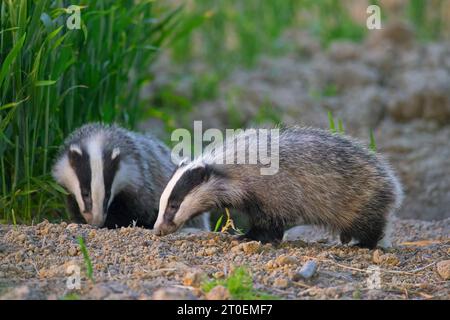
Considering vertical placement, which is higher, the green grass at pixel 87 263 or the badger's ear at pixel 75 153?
the badger's ear at pixel 75 153

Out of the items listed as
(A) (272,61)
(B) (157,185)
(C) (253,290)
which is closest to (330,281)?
(C) (253,290)

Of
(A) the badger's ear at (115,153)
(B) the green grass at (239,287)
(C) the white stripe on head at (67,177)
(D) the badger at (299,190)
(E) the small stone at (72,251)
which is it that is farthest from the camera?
(A) the badger's ear at (115,153)

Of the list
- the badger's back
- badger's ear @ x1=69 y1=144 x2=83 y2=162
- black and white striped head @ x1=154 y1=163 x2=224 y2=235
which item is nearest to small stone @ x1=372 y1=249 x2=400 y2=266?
the badger's back

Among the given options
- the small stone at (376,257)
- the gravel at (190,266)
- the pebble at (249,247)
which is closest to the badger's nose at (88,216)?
the gravel at (190,266)

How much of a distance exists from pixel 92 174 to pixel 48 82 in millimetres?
628

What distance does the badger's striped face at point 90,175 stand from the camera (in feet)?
18.0

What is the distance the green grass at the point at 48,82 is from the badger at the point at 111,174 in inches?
6.3

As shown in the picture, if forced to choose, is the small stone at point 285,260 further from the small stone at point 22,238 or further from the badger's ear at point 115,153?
the badger's ear at point 115,153

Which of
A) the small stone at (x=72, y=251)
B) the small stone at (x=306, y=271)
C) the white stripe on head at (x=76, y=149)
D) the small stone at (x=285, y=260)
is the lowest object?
the small stone at (x=306, y=271)

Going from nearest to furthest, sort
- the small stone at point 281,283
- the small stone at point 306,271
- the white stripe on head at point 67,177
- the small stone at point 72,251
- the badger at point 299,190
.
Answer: the small stone at point 281,283 < the small stone at point 306,271 < the small stone at point 72,251 < the badger at point 299,190 < the white stripe on head at point 67,177

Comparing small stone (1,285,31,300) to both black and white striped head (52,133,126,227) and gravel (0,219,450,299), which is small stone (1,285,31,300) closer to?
gravel (0,219,450,299)

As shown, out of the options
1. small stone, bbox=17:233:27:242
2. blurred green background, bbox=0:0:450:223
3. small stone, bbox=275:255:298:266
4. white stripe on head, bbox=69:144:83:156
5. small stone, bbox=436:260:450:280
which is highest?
blurred green background, bbox=0:0:450:223

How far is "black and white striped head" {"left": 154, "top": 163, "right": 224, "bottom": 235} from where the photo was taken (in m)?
5.07

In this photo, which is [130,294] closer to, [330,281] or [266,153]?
[330,281]
